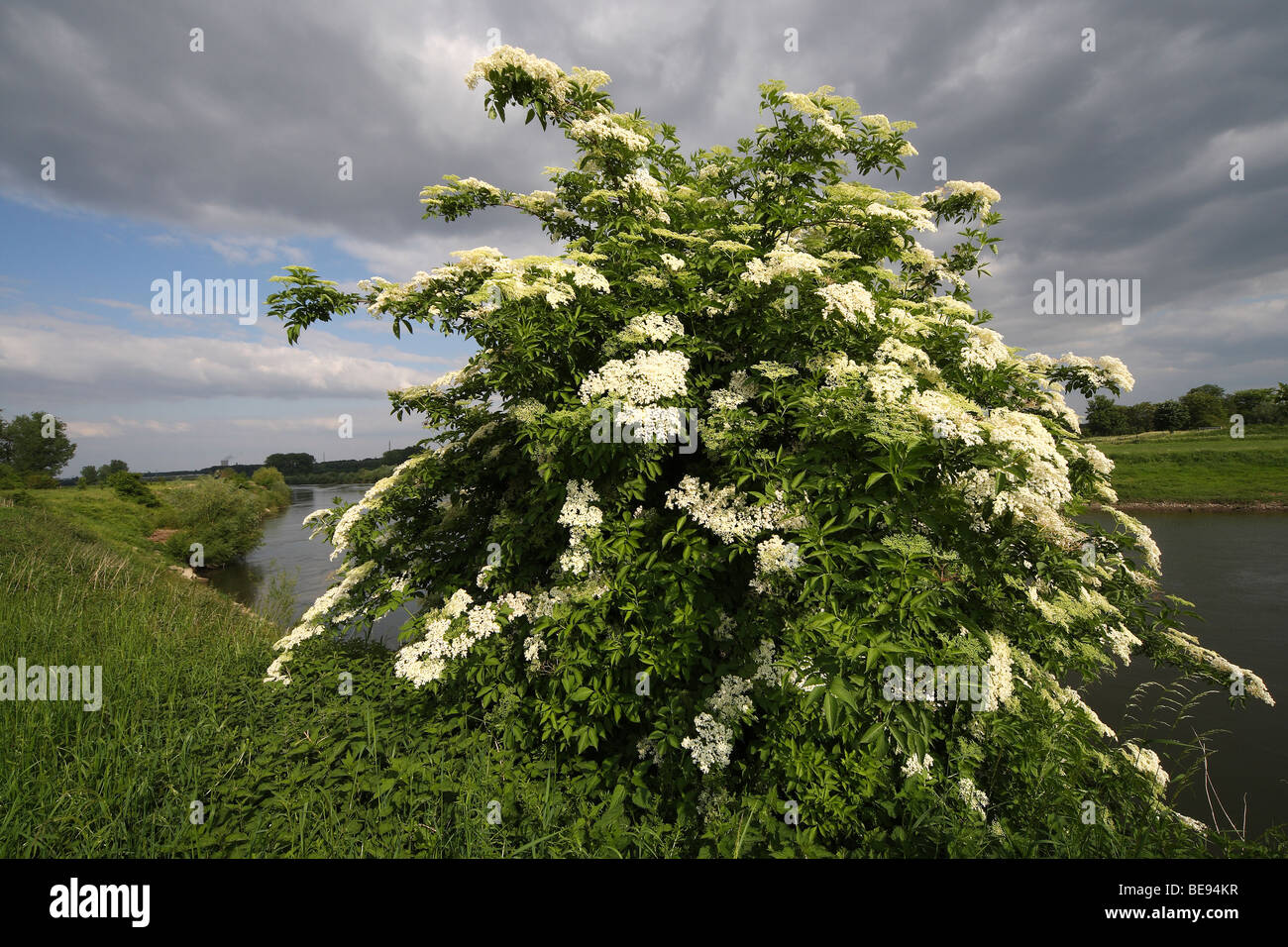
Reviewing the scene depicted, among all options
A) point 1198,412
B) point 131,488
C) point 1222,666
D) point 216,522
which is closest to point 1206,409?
point 1198,412

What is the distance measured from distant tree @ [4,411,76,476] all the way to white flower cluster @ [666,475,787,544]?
69.1 metres

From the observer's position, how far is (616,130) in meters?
4.09

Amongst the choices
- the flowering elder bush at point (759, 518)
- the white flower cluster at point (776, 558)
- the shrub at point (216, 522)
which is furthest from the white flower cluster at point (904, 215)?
the shrub at point (216, 522)

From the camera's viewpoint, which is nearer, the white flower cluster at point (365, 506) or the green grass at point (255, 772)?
the green grass at point (255, 772)

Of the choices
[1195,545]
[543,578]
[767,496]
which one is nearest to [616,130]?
[767,496]

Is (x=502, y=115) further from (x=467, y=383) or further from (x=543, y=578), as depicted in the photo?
(x=543, y=578)

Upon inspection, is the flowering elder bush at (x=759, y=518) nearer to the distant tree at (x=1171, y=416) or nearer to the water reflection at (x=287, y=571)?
the water reflection at (x=287, y=571)

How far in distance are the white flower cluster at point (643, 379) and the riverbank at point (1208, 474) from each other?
2927 centimetres

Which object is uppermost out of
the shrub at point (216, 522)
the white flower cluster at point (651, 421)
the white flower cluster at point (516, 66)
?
the white flower cluster at point (516, 66)

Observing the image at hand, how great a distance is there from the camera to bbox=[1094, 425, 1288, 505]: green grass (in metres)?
26.5

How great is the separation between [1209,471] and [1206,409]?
32.9 m

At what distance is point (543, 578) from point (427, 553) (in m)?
1.33

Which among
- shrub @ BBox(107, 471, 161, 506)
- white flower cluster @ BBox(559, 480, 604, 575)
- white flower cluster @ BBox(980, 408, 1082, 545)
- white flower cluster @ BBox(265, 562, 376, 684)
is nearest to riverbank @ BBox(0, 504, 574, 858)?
white flower cluster @ BBox(265, 562, 376, 684)

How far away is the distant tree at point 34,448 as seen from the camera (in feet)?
155
